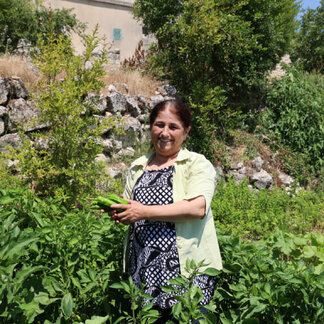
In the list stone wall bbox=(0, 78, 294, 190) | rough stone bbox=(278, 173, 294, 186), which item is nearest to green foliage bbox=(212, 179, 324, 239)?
stone wall bbox=(0, 78, 294, 190)

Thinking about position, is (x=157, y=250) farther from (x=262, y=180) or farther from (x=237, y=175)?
(x=262, y=180)

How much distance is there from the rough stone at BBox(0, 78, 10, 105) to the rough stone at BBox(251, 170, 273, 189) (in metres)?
4.62

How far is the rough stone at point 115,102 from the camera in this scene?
6.14 meters

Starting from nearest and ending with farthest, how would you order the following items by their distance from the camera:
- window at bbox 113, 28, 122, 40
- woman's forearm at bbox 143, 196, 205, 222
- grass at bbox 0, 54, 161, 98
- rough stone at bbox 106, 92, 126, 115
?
1. woman's forearm at bbox 143, 196, 205, 222
2. grass at bbox 0, 54, 161, 98
3. rough stone at bbox 106, 92, 126, 115
4. window at bbox 113, 28, 122, 40

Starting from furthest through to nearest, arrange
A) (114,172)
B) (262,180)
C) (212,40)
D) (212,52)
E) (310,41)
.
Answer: (310,41), (212,52), (212,40), (262,180), (114,172)

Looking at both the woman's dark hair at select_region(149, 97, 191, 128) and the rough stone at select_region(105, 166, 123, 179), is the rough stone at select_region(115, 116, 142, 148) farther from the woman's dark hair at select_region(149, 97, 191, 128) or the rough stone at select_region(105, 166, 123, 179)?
the woman's dark hair at select_region(149, 97, 191, 128)

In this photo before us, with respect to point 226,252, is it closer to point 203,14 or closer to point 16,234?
point 16,234

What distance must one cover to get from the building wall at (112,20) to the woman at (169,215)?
1234 centimetres

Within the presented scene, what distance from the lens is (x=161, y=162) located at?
2.11m

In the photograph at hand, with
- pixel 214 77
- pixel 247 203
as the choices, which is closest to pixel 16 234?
pixel 247 203

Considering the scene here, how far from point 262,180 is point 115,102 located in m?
3.20

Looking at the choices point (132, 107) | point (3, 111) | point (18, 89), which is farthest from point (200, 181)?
point (132, 107)

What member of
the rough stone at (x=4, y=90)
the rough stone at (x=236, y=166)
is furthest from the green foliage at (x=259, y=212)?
the rough stone at (x=4, y=90)

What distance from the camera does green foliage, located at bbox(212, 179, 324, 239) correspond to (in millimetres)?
4634
